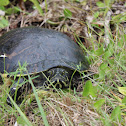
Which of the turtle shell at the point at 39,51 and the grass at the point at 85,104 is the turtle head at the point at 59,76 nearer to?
the turtle shell at the point at 39,51

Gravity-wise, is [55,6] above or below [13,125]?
above

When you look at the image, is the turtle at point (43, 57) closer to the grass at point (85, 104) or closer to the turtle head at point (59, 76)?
the turtle head at point (59, 76)

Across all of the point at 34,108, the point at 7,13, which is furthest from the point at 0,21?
the point at 34,108

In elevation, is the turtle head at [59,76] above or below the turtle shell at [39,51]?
below

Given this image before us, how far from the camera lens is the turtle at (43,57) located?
214 cm

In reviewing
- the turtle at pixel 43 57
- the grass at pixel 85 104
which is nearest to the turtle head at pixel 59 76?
the turtle at pixel 43 57

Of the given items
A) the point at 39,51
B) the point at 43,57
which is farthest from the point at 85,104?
the point at 39,51

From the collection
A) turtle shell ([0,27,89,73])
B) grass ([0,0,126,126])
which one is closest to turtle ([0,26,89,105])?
turtle shell ([0,27,89,73])

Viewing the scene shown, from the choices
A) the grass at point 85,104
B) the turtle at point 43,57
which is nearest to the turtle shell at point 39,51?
the turtle at point 43,57

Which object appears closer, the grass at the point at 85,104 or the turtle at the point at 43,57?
the grass at the point at 85,104

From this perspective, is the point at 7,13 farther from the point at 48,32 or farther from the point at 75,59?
the point at 75,59

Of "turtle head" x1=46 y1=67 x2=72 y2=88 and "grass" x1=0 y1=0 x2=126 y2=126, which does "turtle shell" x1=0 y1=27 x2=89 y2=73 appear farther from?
"grass" x1=0 y1=0 x2=126 y2=126

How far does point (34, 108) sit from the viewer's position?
1.84 metres

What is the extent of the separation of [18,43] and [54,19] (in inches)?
49.9
